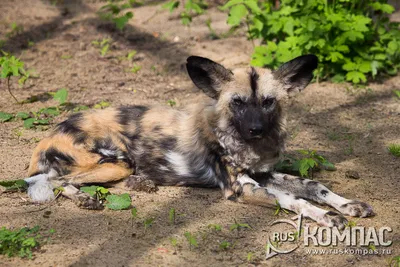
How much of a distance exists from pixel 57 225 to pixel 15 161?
3.25ft

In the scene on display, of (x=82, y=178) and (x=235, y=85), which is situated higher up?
(x=235, y=85)

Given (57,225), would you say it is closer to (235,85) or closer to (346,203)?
(235,85)

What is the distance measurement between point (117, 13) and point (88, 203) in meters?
3.14

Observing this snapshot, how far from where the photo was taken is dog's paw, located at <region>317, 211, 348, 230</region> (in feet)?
10.1

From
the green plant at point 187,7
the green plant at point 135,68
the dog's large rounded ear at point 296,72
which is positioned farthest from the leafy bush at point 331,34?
the dog's large rounded ear at point 296,72

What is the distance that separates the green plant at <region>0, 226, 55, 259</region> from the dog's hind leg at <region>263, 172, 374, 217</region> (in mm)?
1409

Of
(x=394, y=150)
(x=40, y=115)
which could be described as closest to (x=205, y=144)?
(x=394, y=150)

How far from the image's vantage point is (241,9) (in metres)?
4.92

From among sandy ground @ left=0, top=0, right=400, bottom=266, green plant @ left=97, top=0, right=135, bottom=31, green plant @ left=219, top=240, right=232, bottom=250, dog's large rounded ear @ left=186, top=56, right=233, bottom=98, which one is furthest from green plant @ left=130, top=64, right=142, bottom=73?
green plant @ left=219, top=240, right=232, bottom=250

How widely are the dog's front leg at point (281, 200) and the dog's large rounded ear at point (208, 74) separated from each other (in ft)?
1.76

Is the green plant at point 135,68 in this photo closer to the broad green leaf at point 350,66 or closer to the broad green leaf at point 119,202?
the broad green leaf at point 350,66

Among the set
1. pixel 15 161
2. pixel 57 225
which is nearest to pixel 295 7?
pixel 15 161

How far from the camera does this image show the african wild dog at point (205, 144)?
3.45 m

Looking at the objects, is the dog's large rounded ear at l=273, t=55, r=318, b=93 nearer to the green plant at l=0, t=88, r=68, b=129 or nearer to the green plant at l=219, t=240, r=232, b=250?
the green plant at l=219, t=240, r=232, b=250
